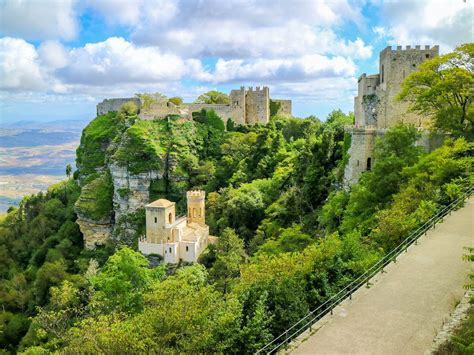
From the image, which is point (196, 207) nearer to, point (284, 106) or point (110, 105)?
point (284, 106)

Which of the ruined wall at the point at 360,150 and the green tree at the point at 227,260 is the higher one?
the ruined wall at the point at 360,150

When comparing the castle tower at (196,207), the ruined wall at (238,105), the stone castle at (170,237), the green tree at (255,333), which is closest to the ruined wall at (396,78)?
the stone castle at (170,237)

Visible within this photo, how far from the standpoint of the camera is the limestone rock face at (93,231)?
56.3 meters

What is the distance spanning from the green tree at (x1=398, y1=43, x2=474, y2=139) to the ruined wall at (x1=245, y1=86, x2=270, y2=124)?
3823cm

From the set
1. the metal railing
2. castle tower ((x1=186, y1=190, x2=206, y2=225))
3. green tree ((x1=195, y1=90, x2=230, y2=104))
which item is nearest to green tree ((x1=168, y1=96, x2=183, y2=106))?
green tree ((x1=195, y1=90, x2=230, y2=104))

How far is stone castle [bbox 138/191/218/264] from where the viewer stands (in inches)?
1613

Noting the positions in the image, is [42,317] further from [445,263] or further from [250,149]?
[250,149]

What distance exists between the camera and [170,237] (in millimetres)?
42062

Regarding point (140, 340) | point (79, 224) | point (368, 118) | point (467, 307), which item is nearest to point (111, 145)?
point (79, 224)

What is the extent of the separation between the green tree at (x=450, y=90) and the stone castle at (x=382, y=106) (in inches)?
96.6

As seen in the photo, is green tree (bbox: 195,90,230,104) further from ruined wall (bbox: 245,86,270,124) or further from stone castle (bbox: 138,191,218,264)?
stone castle (bbox: 138,191,218,264)

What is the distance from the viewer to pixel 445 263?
14047 mm

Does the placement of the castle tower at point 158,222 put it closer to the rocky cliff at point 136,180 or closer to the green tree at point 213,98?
the rocky cliff at point 136,180

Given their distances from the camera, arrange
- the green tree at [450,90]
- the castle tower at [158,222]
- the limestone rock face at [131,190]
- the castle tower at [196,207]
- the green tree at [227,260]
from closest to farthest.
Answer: the green tree at [450,90] < the green tree at [227,260] < the castle tower at [158,222] < the castle tower at [196,207] < the limestone rock face at [131,190]
